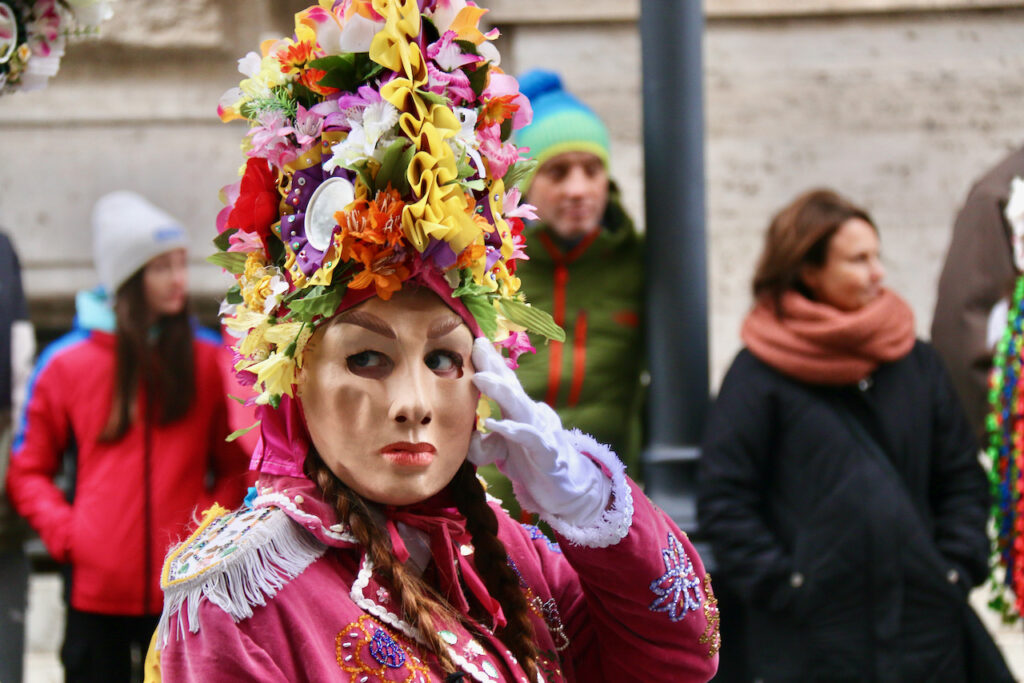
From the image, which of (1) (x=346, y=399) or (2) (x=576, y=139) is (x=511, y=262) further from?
(2) (x=576, y=139)

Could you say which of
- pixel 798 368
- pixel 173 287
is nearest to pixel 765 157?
pixel 798 368

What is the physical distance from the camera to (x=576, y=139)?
4.20 m

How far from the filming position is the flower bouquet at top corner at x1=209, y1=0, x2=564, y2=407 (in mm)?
1979

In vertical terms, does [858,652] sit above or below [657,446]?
below

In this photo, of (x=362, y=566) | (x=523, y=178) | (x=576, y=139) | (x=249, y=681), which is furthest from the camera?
(x=576, y=139)

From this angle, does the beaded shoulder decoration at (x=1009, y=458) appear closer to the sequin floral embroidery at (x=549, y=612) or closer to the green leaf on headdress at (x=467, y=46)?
the sequin floral embroidery at (x=549, y=612)

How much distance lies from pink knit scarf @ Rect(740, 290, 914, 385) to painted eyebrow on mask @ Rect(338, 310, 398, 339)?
2057 millimetres

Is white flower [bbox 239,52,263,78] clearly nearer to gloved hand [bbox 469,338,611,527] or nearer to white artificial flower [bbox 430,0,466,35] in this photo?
Answer: white artificial flower [bbox 430,0,466,35]

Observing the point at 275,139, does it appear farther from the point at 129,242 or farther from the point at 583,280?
Result: the point at 129,242

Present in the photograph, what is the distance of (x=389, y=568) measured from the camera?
199 cm

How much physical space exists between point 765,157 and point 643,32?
6.36ft

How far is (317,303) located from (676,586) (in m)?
0.68

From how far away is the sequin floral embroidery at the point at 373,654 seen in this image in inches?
74.9

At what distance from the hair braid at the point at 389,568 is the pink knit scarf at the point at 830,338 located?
203cm
